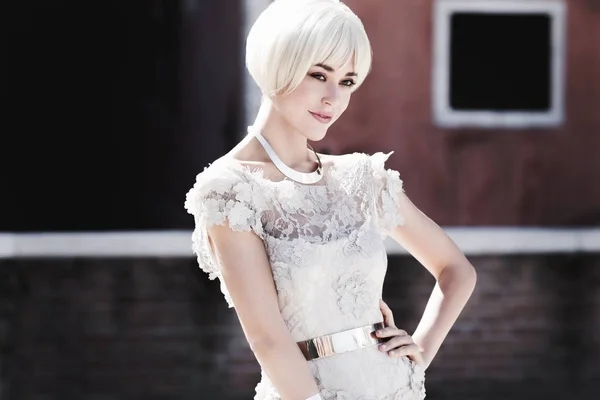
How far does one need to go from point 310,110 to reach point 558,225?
A: 13.5 feet


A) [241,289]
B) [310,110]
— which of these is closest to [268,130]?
[310,110]

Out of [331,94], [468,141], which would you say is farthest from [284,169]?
[468,141]

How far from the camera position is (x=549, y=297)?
235 inches

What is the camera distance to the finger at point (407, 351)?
2.26 metres

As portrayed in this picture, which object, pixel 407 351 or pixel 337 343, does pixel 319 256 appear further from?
pixel 407 351

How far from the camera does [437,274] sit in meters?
2.62

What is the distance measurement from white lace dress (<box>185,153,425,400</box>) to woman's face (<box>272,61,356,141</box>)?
→ 0.13 m

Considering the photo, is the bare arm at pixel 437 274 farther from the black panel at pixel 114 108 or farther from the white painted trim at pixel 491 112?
the white painted trim at pixel 491 112

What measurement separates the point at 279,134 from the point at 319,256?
29 centimetres

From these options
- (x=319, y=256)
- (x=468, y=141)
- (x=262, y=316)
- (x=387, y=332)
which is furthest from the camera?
(x=468, y=141)

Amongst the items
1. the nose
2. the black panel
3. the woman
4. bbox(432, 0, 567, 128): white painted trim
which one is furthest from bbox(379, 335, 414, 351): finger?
bbox(432, 0, 567, 128): white painted trim

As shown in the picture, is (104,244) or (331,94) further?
(104,244)

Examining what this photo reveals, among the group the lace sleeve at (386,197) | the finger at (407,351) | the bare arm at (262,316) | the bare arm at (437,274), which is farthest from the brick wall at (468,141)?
the bare arm at (262,316)

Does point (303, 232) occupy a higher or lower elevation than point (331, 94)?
lower
